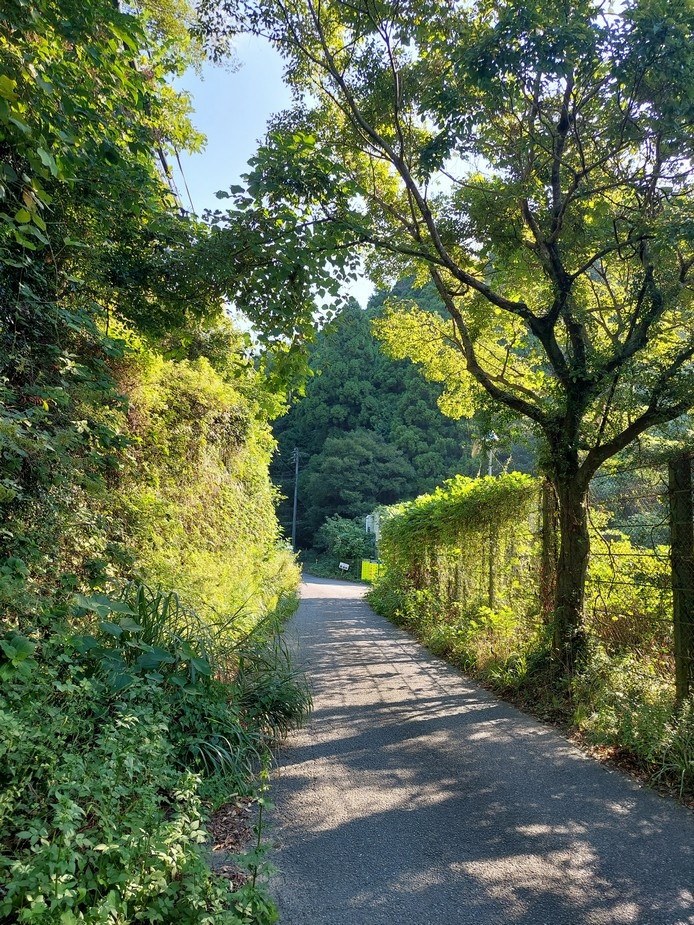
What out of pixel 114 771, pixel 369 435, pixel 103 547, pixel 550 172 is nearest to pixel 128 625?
pixel 103 547

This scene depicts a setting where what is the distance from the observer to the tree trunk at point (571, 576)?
5.41 m

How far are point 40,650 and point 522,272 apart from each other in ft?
20.9

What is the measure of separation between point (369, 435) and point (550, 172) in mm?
31973

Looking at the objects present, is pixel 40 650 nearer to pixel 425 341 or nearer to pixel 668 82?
pixel 668 82

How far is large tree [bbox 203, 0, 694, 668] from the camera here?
430 cm

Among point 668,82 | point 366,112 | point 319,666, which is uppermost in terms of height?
point 366,112

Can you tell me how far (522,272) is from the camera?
6531 mm

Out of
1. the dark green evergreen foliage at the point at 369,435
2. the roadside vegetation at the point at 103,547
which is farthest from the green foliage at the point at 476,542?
the dark green evergreen foliage at the point at 369,435

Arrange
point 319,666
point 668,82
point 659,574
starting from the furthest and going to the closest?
point 319,666 < point 659,574 < point 668,82

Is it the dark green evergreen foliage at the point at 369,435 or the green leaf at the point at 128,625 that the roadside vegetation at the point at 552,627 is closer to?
the green leaf at the point at 128,625

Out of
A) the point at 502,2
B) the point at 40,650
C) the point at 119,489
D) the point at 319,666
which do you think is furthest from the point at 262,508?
the point at 502,2

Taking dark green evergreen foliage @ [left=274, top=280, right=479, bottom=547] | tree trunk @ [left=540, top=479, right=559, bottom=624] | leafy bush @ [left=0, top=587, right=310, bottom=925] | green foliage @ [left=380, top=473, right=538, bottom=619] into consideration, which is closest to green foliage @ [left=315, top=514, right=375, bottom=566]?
dark green evergreen foliage @ [left=274, top=280, right=479, bottom=547]

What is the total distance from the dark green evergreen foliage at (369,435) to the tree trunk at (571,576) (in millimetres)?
27379

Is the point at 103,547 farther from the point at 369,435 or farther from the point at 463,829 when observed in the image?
the point at 369,435
